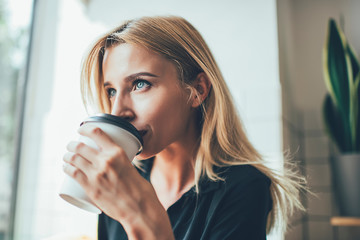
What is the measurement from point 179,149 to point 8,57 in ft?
4.63

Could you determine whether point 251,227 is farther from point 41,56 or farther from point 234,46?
point 41,56

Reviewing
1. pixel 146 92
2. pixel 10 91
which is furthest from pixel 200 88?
pixel 10 91

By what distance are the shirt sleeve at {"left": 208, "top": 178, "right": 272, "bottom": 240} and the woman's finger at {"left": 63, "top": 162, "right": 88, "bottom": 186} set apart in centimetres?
34

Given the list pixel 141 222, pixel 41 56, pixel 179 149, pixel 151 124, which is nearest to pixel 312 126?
pixel 179 149

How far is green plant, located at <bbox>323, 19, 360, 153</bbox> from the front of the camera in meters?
1.36

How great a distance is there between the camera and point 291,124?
154cm

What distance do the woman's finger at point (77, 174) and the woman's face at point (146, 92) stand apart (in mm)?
183

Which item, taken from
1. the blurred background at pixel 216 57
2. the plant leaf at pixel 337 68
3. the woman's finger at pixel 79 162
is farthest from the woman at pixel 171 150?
the plant leaf at pixel 337 68

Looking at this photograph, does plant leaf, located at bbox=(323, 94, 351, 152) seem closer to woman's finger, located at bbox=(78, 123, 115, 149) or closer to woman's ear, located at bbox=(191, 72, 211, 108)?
woman's ear, located at bbox=(191, 72, 211, 108)

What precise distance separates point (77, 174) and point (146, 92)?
263 millimetres

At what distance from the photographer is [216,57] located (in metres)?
1.48

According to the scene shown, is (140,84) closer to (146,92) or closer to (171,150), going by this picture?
(146,92)

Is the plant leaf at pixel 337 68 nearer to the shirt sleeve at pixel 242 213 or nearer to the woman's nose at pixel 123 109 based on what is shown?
the shirt sleeve at pixel 242 213

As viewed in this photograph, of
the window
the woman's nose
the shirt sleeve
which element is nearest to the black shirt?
the shirt sleeve
